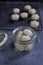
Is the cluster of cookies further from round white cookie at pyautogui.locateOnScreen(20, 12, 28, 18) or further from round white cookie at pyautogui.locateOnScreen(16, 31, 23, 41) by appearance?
round white cookie at pyautogui.locateOnScreen(16, 31, 23, 41)

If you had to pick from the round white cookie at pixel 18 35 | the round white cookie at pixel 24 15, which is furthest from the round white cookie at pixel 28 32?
the round white cookie at pixel 24 15

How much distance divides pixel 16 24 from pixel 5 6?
242 mm

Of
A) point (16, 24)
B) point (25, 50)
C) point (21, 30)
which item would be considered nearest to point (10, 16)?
point (16, 24)

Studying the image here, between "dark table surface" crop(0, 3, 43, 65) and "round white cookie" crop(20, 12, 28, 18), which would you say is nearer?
"dark table surface" crop(0, 3, 43, 65)

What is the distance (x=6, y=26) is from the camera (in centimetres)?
87

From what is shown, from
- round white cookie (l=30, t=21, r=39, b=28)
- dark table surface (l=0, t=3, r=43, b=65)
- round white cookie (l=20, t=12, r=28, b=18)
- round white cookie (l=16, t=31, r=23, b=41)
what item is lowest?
dark table surface (l=0, t=3, r=43, b=65)

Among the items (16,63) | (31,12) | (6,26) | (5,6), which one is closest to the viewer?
(16,63)

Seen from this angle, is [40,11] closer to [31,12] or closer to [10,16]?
[31,12]

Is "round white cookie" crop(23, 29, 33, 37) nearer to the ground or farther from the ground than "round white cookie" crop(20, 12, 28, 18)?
nearer to the ground

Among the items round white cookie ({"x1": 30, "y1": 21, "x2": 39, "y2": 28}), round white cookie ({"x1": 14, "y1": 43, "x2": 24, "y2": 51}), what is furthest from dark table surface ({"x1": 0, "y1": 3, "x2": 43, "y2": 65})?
round white cookie ({"x1": 30, "y1": 21, "x2": 39, "y2": 28})

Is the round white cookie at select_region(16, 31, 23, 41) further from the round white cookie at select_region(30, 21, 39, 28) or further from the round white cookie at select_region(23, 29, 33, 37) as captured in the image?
the round white cookie at select_region(30, 21, 39, 28)

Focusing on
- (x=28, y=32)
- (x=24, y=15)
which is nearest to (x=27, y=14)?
(x=24, y=15)

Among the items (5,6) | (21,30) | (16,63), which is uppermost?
(5,6)

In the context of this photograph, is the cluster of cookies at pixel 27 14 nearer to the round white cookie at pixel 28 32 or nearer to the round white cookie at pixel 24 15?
the round white cookie at pixel 24 15
